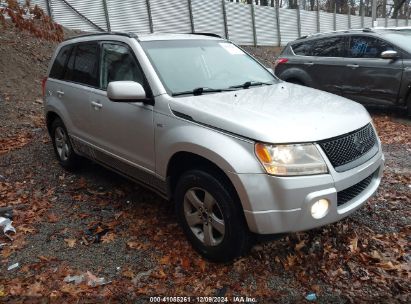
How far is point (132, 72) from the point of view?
3980 millimetres

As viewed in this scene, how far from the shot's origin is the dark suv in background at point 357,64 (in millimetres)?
7449

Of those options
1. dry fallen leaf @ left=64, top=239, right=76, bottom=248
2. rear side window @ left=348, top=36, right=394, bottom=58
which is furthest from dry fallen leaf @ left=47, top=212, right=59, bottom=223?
rear side window @ left=348, top=36, right=394, bottom=58

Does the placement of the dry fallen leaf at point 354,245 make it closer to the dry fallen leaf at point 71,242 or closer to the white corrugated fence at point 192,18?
the dry fallen leaf at point 71,242

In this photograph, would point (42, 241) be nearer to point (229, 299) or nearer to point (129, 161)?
point (129, 161)

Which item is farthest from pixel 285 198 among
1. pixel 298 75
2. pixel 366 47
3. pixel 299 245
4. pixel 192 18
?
pixel 192 18

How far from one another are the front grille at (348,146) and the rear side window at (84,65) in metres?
2.75

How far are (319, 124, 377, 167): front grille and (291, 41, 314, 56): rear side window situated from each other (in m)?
6.14

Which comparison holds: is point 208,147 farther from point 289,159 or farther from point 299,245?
point 299,245

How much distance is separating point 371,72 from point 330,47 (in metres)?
1.26

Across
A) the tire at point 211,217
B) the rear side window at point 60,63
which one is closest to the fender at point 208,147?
the tire at point 211,217

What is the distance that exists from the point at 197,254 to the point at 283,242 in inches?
30.4

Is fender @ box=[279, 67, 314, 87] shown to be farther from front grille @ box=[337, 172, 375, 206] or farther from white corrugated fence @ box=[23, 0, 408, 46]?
white corrugated fence @ box=[23, 0, 408, 46]

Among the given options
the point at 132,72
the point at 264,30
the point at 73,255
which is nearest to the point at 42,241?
Answer: the point at 73,255

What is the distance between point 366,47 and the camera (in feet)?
26.4
